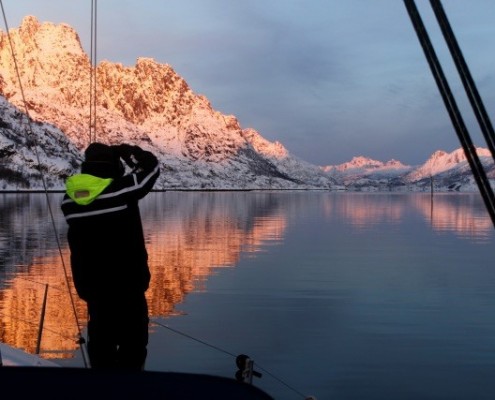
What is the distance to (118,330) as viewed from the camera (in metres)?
6.78

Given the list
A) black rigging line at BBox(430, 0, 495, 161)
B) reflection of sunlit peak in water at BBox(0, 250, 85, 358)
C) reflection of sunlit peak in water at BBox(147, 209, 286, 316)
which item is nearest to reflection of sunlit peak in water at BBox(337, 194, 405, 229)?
reflection of sunlit peak in water at BBox(147, 209, 286, 316)

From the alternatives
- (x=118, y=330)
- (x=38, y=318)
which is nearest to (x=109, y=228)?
(x=118, y=330)

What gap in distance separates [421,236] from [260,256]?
22.7 meters

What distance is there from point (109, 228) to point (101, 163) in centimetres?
68

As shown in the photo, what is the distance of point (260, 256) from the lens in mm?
41688

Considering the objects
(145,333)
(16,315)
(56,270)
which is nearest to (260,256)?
(56,270)

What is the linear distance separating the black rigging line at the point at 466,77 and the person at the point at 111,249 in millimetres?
3041

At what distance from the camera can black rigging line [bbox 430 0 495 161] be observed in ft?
18.5

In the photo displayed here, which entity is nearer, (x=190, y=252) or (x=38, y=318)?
(x=38, y=318)

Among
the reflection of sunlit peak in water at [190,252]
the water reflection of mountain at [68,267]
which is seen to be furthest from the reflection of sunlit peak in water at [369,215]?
the reflection of sunlit peak in water at [190,252]

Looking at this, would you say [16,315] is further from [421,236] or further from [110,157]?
[421,236]

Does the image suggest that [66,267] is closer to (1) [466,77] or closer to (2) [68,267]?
(2) [68,267]

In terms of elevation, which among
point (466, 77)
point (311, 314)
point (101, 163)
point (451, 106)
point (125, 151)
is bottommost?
point (311, 314)

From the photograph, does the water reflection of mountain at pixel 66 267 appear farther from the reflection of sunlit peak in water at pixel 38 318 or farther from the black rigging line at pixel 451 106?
the black rigging line at pixel 451 106
